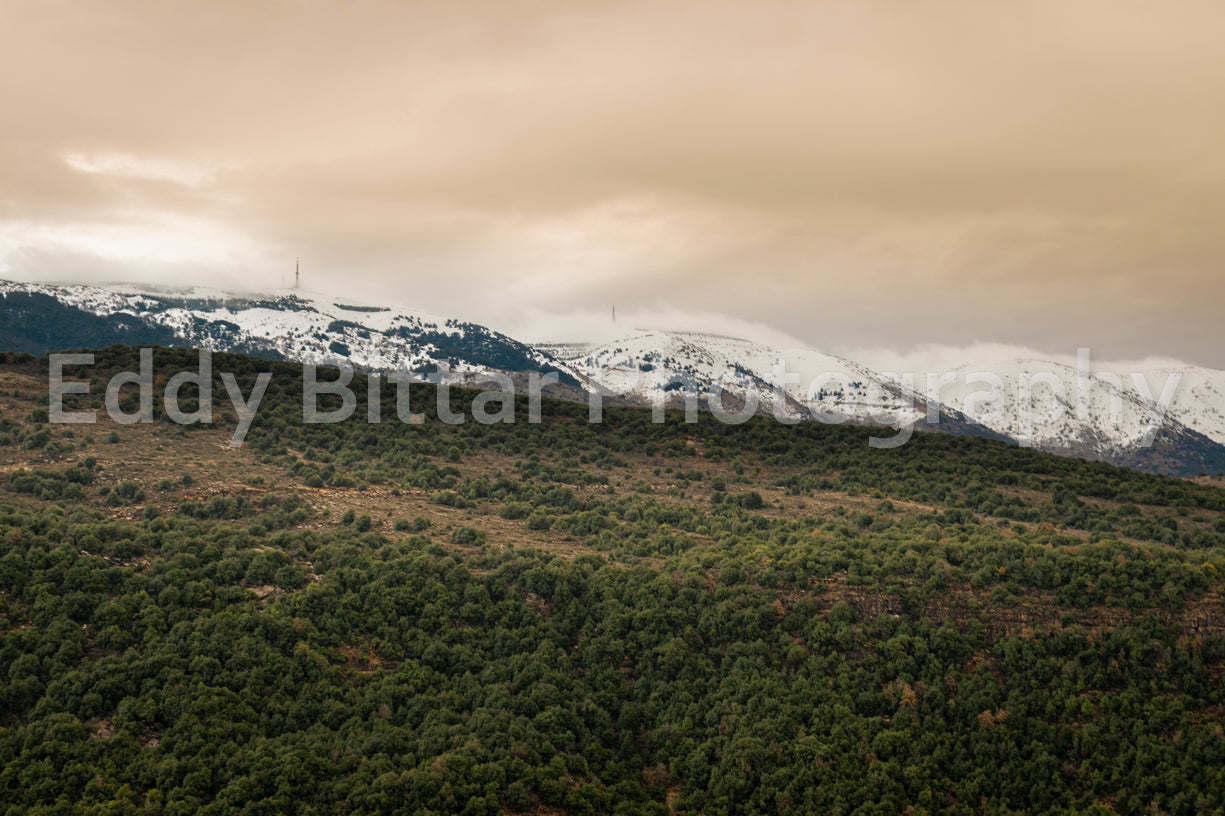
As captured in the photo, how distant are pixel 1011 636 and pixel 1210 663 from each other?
22.5 ft

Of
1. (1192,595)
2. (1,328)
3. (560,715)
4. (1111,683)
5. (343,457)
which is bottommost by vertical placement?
(560,715)

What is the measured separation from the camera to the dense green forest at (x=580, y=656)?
24672mm

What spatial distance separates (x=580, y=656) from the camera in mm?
33344

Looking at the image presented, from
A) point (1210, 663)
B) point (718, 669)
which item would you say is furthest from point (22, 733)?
point (1210, 663)

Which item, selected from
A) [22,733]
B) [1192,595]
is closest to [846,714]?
[1192,595]

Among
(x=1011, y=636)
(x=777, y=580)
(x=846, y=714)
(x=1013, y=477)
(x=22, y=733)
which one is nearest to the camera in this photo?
(x=22, y=733)

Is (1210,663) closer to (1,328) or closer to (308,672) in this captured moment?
(308,672)

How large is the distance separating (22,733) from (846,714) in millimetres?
28361

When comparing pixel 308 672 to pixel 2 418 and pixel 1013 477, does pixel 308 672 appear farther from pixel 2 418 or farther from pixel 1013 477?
pixel 1013 477

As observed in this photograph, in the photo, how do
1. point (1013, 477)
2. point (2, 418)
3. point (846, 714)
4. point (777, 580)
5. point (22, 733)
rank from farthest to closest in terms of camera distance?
1. point (1013, 477)
2. point (2, 418)
3. point (777, 580)
4. point (846, 714)
5. point (22, 733)

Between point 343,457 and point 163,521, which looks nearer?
point 163,521

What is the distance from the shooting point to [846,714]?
1103 inches

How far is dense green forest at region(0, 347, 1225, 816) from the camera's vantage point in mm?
24672

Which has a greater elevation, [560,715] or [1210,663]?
[1210,663]
